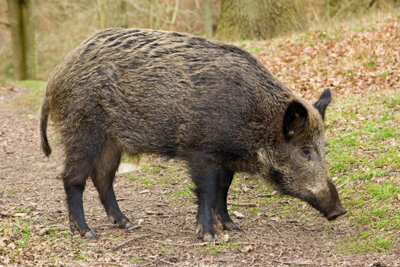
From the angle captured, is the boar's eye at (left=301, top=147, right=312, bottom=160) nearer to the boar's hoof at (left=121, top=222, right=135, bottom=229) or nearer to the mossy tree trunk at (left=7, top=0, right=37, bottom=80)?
the boar's hoof at (left=121, top=222, right=135, bottom=229)

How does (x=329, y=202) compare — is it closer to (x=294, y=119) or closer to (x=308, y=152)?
(x=308, y=152)

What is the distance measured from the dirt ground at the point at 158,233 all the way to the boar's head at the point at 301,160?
49cm

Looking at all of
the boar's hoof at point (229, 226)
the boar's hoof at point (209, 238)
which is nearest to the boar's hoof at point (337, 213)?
the boar's hoof at point (229, 226)

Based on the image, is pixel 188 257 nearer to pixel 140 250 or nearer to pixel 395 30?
pixel 140 250

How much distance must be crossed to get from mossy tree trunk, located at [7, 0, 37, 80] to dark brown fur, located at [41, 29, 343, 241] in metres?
19.4

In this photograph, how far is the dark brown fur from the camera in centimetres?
486

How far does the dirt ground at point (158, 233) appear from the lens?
4375 millimetres

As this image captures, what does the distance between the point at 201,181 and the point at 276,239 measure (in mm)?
957

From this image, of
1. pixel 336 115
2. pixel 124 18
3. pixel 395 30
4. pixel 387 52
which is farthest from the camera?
pixel 124 18

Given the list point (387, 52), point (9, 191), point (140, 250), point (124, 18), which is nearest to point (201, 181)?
Answer: point (140, 250)

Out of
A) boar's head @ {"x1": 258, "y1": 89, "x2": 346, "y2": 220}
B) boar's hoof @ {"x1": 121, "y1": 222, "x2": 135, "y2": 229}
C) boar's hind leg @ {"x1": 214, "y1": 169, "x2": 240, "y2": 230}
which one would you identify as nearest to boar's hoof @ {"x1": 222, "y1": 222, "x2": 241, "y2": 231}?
boar's hind leg @ {"x1": 214, "y1": 169, "x2": 240, "y2": 230}

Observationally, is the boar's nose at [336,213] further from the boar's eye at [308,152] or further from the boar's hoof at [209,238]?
the boar's hoof at [209,238]

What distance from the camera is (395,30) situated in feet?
35.8

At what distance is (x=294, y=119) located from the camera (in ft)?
15.7
